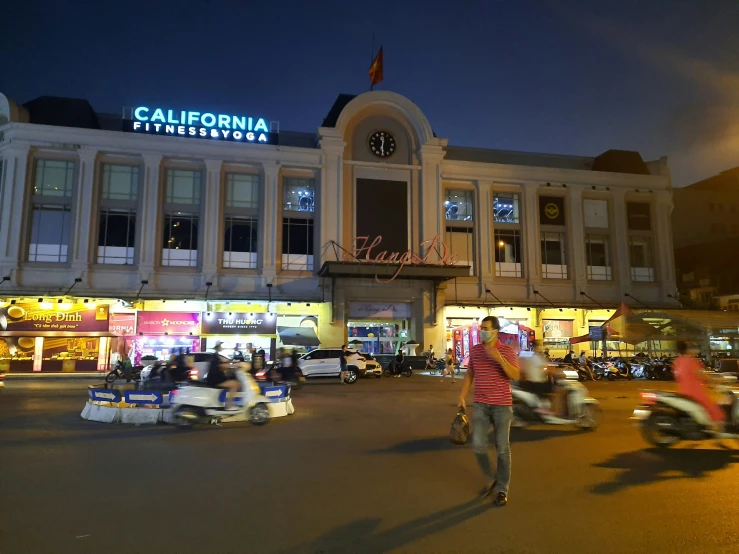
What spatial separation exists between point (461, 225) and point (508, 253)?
3948 millimetres

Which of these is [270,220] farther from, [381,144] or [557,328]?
[557,328]

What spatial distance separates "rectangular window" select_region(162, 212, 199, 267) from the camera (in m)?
33.6

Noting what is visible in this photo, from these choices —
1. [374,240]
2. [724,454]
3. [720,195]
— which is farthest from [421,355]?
[720,195]

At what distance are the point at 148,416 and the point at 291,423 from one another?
306 centimetres

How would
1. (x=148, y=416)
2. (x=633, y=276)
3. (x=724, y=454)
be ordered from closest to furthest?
1. (x=724, y=454)
2. (x=148, y=416)
3. (x=633, y=276)

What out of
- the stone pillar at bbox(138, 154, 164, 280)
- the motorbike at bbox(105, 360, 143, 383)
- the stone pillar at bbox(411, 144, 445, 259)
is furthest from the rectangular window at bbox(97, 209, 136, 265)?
the stone pillar at bbox(411, 144, 445, 259)

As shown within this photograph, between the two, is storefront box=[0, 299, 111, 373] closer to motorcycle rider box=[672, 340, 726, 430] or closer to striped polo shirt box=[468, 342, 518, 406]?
striped polo shirt box=[468, 342, 518, 406]

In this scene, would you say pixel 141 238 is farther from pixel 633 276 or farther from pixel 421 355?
pixel 633 276

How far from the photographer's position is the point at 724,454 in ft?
28.0

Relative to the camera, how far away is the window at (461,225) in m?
37.6

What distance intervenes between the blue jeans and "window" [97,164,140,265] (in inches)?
1233

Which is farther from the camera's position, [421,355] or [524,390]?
[421,355]

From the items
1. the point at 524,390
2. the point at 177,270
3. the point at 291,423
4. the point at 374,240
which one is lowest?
the point at 291,423

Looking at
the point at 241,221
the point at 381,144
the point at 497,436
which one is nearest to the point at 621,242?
the point at 381,144
